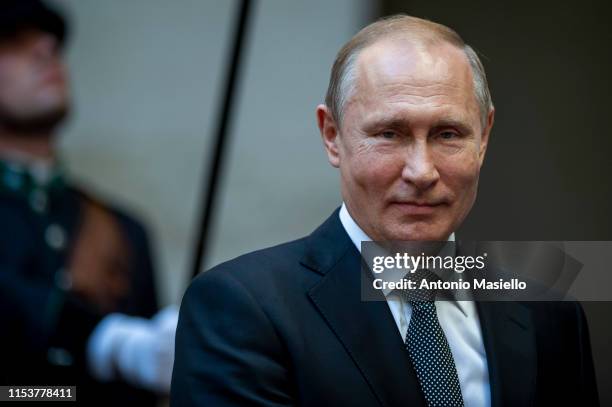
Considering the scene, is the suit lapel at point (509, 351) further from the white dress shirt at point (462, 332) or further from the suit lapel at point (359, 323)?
the suit lapel at point (359, 323)

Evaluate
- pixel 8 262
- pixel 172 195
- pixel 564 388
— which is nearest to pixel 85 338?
pixel 8 262

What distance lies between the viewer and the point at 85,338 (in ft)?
17.6

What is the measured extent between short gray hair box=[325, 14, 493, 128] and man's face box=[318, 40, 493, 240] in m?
0.02

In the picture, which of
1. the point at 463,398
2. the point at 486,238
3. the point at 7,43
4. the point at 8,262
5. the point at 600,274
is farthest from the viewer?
the point at 486,238

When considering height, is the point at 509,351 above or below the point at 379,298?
below

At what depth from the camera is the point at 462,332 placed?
2.69 metres

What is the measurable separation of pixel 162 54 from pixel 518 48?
1.92m

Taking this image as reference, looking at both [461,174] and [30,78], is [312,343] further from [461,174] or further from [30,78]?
[30,78]

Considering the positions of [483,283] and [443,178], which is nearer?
[443,178]

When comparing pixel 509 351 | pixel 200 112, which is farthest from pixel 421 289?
pixel 200 112

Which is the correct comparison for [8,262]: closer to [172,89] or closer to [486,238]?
[172,89]

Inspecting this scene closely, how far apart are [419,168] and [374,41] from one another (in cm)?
32

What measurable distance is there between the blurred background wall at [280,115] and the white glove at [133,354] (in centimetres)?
64

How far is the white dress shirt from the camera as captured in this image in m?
2.60
